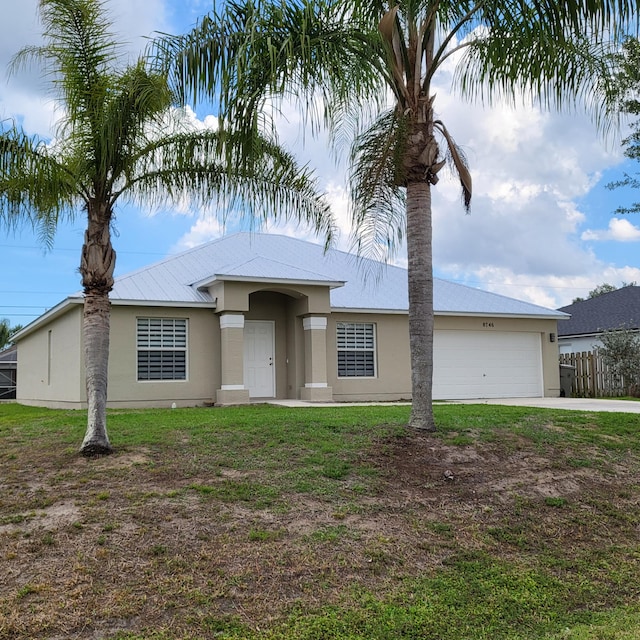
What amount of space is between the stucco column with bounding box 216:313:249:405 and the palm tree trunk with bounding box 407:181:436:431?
7.95 meters

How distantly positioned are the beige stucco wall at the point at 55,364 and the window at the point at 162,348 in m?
1.44

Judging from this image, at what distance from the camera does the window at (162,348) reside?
16422 mm

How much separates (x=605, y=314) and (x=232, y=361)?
60.3 feet

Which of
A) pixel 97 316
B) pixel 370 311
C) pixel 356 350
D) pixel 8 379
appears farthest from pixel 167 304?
pixel 8 379

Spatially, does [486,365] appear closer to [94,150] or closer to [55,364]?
[55,364]

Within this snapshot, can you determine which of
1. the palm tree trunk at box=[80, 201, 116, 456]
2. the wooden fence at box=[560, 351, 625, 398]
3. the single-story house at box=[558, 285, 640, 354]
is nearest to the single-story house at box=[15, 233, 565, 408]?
the wooden fence at box=[560, 351, 625, 398]

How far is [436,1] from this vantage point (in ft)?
27.5

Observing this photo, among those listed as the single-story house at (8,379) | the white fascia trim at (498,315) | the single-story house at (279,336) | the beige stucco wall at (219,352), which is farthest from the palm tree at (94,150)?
the single-story house at (8,379)

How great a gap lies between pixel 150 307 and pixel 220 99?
9.95m

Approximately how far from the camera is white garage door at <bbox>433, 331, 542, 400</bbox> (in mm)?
19797

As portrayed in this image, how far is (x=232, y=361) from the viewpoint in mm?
16453

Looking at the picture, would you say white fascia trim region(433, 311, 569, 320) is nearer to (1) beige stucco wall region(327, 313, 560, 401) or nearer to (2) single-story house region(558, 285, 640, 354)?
(1) beige stucco wall region(327, 313, 560, 401)

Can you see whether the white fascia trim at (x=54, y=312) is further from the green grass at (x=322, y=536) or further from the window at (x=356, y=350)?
the green grass at (x=322, y=536)

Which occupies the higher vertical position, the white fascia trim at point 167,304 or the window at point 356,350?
the white fascia trim at point 167,304
